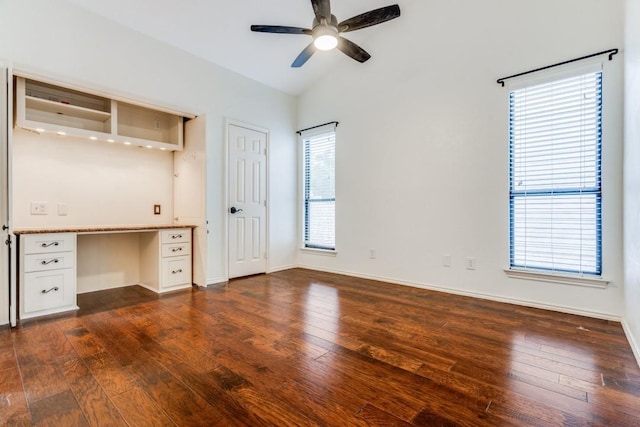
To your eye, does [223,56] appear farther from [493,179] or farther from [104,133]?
[493,179]

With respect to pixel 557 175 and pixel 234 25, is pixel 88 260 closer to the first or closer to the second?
pixel 234 25

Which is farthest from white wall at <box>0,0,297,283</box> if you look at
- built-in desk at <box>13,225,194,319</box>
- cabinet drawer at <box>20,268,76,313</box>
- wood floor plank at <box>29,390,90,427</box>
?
wood floor plank at <box>29,390,90,427</box>

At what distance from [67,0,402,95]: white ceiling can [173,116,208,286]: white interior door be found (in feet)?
3.06

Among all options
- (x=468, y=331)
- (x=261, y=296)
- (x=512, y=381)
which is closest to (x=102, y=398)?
(x=261, y=296)

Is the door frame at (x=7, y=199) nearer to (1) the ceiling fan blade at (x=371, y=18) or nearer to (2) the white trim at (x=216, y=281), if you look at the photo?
(2) the white trim at (x=216, y=281)

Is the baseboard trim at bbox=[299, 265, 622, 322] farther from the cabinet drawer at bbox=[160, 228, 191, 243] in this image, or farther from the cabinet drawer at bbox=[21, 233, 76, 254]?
the cabinet drawer at bbox=[21, 233, 76, 254]

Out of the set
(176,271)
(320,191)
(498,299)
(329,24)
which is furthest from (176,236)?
(498,299)

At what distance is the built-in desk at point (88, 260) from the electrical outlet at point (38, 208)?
17.8 inches

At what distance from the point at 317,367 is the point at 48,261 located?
2.79 m

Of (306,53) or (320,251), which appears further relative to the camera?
(320,251)

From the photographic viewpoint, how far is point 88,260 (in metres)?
3.75

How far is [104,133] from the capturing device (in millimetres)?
3543

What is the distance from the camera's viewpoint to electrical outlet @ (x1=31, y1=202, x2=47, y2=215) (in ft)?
10.7

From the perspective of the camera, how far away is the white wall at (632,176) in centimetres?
209
